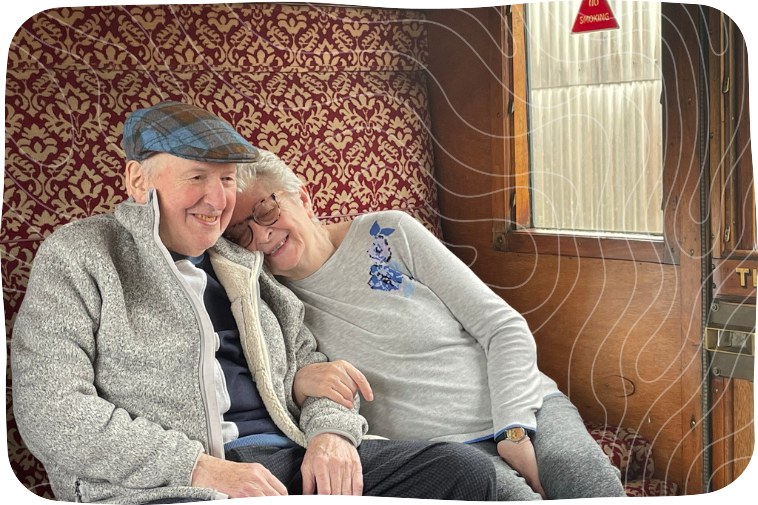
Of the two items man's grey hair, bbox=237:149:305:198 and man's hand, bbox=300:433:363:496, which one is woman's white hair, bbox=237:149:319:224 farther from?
man's hand, bbox=300:433:363:496

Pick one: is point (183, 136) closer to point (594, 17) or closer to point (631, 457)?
point (594, 17)

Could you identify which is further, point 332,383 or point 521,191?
point 521,191

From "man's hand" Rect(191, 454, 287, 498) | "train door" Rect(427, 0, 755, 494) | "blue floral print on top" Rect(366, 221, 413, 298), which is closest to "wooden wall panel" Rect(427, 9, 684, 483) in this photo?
"train door" Rect(427, 0, 755, 494)

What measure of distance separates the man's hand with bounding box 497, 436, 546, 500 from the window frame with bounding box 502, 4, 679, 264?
387mm

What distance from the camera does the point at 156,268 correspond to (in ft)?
4.63

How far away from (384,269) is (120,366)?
53cm

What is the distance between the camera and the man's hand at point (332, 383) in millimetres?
1479

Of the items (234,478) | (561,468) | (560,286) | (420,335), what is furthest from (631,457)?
(234,478)

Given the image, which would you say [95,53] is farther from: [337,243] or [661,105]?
[661,105]

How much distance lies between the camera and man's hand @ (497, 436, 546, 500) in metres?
1.51

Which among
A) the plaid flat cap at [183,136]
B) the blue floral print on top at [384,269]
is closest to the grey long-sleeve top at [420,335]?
the blue floral print on top at [384,269]

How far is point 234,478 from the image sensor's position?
141cm

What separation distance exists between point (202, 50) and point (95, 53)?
0.20 metres

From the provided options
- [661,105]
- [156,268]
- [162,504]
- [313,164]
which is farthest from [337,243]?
[661,105]
